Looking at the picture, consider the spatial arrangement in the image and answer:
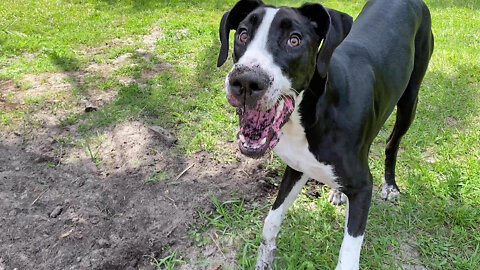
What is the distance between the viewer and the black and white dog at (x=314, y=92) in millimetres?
2061

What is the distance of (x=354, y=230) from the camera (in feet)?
7.70

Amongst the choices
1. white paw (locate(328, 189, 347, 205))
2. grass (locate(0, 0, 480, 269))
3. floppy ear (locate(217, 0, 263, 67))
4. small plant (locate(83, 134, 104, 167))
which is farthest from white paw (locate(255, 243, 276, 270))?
small plant (locate(83, 134, 104, 167))

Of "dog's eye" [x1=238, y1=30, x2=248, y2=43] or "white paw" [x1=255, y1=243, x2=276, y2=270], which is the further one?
"white paw" [x1=255, y1=243, x2=276, y2=270]

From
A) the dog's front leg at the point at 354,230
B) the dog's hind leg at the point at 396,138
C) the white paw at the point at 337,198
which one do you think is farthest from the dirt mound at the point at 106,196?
the dog's hind leg at the point at 396,138

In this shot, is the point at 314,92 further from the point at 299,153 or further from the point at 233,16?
the point at 233,16

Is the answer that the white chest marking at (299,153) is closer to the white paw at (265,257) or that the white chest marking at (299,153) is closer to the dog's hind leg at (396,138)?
the white paw at (265,257)

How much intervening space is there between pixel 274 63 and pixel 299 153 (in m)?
0.61

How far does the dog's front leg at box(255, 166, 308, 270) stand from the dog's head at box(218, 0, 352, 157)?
2.25ft

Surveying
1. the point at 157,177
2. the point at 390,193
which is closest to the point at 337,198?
the point at 390,193

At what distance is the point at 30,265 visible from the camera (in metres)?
2.77

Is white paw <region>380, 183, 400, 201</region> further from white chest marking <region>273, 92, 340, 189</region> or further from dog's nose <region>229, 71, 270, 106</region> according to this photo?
dog's nose <region>229, 71, 270, 106</region>

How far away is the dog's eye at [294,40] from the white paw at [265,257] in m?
1.29

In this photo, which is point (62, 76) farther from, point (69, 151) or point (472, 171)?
point (472, 171)

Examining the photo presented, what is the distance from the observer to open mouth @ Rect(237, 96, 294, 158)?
211 cm
